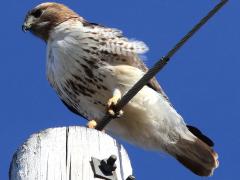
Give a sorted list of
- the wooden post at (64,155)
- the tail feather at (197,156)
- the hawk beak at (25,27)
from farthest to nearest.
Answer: the hawk beak at (25,27)
the tail feather at (197,156)
the wooden post at (64,155)

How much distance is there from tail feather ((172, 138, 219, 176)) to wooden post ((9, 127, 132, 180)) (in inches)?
114

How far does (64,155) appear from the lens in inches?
131

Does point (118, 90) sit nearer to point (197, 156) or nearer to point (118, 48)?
point (118, 48)

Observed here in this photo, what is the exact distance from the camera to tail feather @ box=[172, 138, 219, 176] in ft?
20.6

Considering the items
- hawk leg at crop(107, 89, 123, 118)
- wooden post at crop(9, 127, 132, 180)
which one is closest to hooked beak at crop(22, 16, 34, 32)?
hawk leg at crop(107, 89, 123, 118)

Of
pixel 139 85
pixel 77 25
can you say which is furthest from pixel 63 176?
pixel 77 25

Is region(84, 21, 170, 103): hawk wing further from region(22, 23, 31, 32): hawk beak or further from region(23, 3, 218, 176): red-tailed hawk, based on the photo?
region(22, 23, 31, 32): hawk beak

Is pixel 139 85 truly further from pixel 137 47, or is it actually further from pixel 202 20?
pixel 137 47

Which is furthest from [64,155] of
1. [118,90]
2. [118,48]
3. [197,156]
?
[197,156]

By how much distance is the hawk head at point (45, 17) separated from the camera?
23.4 feet

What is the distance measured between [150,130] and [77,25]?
140 centimetres

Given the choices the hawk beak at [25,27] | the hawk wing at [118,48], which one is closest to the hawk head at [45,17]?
the hawk beak at [25,27]

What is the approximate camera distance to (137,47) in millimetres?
6418

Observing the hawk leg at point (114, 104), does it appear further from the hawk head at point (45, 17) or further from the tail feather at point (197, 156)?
the hawk head at point (45, 17)
